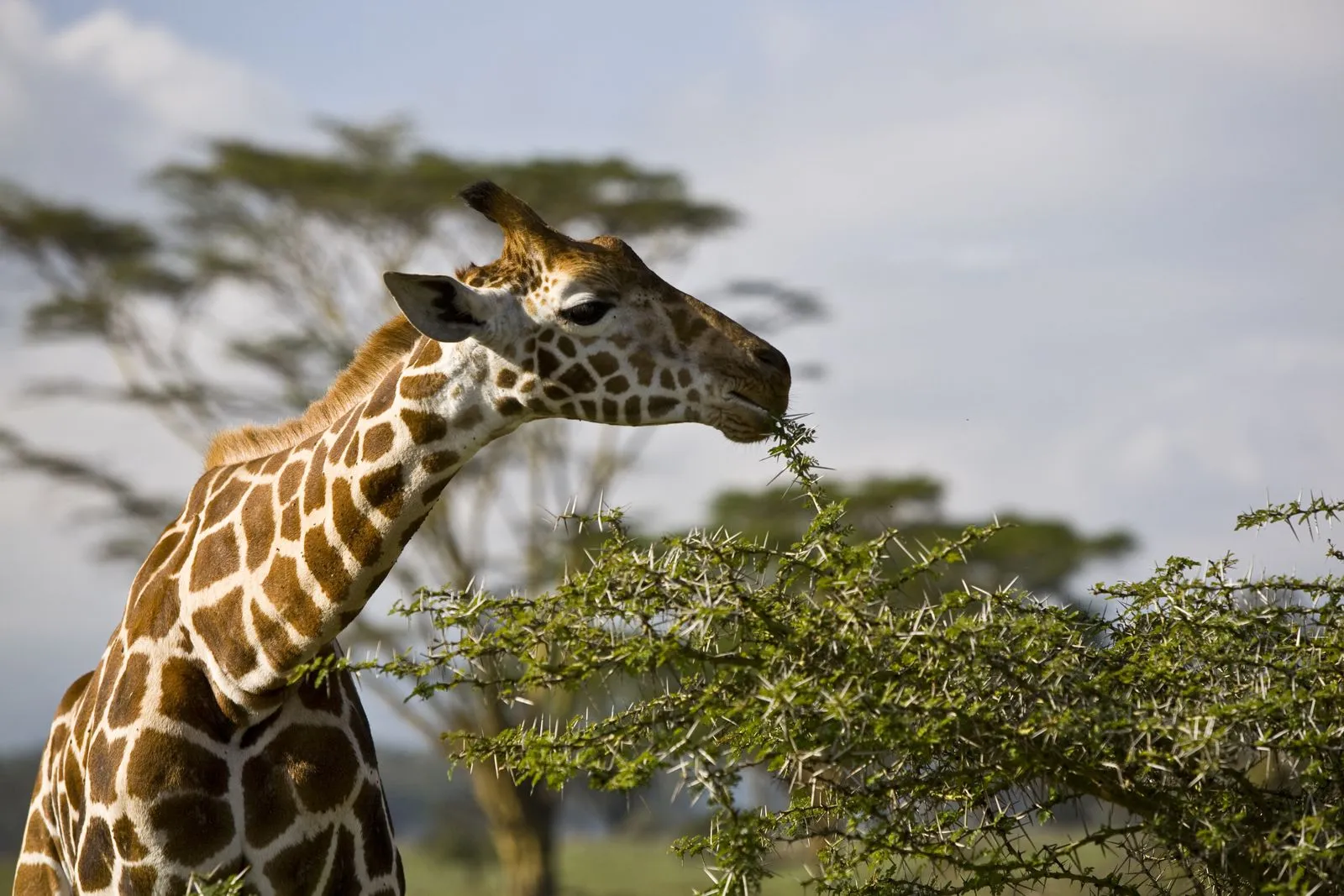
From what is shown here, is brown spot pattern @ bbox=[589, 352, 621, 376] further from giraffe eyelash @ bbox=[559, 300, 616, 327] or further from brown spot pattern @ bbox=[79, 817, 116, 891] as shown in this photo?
brown spot pattern @ bbox=[79, 817, 116, 891]

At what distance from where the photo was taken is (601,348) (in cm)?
365

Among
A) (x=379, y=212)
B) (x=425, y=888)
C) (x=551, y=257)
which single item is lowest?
(x=551, y=257)

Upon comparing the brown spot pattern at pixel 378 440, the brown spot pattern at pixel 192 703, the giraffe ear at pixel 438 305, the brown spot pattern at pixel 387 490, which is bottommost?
the brown spot pattern at pixel 192 703

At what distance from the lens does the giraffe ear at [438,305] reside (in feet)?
11.5

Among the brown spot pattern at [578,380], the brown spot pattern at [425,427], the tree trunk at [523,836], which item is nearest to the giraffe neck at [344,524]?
the brown spot pattern at [425,427]

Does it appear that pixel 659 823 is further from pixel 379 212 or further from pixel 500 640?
pixel 500 640

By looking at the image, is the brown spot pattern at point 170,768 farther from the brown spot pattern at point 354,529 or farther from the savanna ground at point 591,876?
the savanna ground at point 591,876

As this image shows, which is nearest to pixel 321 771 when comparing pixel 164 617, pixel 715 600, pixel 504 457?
pixel 164 617

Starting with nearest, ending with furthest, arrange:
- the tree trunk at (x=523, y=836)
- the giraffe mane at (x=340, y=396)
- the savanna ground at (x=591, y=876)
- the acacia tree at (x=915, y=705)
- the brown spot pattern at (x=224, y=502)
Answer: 1. the acacia tree at (x=915, y=705)
2. the giraffe mane at (x=340, y=396)
3. the brown spot pattern at (x=224, y=502)
4. the tree trunk at (x=523, y=836)
5. the savanna ground at (x=591, y=876)

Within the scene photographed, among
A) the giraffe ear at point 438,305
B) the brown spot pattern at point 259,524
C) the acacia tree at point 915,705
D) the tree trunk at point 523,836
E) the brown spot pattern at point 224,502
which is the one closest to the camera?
the acacia tree at point 915,705

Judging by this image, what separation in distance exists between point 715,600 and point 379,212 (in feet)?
56.3

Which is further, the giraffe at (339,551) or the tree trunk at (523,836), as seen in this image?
the tree trunk at (523,836)

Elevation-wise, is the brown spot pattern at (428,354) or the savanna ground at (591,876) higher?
the savanna ground at (591,876)

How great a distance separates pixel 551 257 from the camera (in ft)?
12.3
